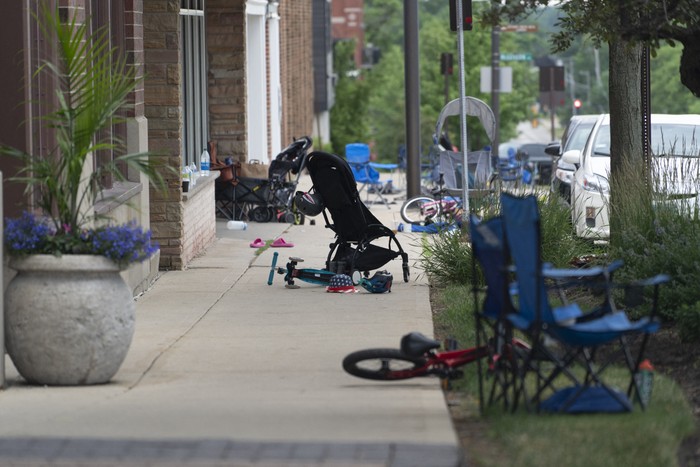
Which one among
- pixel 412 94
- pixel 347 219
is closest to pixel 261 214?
pixel 412 94

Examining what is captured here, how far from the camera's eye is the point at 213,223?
16453 millimetres

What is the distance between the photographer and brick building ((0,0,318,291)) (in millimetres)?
9188

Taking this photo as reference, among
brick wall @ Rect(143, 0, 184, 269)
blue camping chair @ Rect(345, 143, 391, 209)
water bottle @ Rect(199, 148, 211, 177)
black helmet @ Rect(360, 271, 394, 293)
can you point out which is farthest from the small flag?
blue camping chair @ Rect(345, 143, 391, 209)

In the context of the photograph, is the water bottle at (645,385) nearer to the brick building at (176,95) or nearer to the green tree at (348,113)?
the brick building at (176,95)

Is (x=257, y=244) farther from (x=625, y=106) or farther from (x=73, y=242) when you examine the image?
(x=73, y=242)

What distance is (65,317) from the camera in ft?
24.4

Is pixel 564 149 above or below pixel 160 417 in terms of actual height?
above

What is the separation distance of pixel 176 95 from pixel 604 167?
16.3 feet

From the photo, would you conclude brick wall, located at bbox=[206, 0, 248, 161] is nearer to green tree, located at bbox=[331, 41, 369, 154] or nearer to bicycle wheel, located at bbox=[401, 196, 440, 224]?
bicycle wheel, located at bbox=[401, 196, 440, 224]

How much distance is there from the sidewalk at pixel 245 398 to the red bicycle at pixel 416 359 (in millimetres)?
84

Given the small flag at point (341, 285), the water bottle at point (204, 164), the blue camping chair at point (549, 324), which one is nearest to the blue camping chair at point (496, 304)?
the blue camping chair at point (549, 324)

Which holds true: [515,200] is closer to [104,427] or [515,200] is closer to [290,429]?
[290,429]

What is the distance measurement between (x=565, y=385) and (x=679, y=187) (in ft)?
14.1

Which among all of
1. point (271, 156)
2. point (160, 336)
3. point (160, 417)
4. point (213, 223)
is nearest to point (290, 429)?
point (160, 417)
